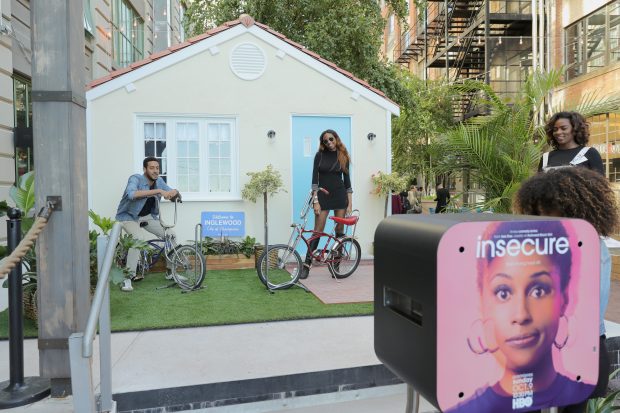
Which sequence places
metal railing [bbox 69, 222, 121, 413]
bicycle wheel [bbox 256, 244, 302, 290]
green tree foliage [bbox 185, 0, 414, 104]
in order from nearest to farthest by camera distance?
metal railing [bbox 69, 222, 121, 413], bicycle wheel [bbox 256, 244, 302, 290], green tree foliage [bbox 185, 0, 414, 104]

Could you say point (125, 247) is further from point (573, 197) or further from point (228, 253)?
point (573, 197)

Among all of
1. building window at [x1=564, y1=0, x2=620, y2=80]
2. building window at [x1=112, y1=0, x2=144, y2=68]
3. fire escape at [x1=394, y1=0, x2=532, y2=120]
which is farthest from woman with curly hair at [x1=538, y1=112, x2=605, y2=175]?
fire escape at [x1=394, y1=0, x2=532, y2=120]

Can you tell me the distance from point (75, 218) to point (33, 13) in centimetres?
127

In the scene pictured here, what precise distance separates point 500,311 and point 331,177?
247 inches

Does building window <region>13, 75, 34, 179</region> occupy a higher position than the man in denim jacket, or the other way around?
building window <region>13, 75, 34, 179</region>

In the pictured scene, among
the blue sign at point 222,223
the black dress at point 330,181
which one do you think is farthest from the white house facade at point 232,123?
the black dress at point 330,181

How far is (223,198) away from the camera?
8992 millimetres

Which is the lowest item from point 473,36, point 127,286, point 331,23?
point 127,286

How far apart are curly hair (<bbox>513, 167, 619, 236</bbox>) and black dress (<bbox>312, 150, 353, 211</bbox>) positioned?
18.1 ft

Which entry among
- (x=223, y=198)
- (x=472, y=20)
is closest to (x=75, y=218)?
(x=223, y=198)

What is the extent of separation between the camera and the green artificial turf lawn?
5.18 meters

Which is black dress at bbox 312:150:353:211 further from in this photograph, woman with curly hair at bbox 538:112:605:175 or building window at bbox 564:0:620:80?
building window at bbox 564:0:620:80

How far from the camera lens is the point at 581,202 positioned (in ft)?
6.84

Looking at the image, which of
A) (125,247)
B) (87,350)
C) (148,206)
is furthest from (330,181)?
(87,350)
